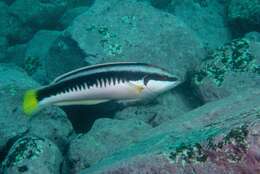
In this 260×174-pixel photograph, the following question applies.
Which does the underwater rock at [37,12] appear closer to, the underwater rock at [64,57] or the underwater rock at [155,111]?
the underwater rock at [64,57]

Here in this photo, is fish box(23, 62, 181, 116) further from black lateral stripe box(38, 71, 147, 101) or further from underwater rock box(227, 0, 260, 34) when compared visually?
underwater rock box(227, 0, 260, 34)

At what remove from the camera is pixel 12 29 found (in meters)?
11.6

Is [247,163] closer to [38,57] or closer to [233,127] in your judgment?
[233,127]

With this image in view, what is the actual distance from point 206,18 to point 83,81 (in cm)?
626

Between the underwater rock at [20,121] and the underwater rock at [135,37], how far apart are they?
Answer: 3.90 feet

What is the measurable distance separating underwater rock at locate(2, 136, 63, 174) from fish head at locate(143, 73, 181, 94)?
1.60 m

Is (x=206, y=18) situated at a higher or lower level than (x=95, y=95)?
lower

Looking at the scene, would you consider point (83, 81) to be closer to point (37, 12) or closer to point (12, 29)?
point (37, 12)

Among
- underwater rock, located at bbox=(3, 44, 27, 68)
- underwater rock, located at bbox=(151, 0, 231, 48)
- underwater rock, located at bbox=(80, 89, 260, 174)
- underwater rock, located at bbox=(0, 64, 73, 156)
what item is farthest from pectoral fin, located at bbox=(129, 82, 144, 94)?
underwater rock, located at bbox=(3, 44, 27, 68)

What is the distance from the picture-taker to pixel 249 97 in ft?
11.8

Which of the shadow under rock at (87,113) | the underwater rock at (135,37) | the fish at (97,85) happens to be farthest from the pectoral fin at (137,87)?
the underwater rock at (135,37)

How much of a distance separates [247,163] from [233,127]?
0.97 ft

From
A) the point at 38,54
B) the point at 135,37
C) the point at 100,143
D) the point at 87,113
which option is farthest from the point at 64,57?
the point at 38,54

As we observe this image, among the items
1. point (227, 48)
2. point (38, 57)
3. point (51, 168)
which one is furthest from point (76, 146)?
point (38, 57)
